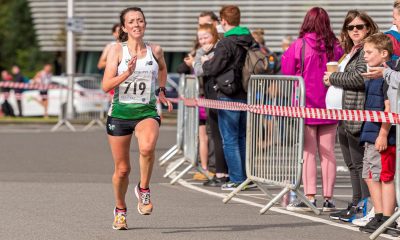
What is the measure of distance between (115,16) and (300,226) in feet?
143

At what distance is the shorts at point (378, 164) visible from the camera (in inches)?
397

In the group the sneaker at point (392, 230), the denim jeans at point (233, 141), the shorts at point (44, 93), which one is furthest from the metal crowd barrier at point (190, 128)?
the shorts at point (44, 93)

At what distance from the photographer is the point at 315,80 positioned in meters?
12.3

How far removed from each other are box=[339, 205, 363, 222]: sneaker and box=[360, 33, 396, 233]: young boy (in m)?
0.83

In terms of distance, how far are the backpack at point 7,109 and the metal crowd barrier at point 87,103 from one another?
15.3ft

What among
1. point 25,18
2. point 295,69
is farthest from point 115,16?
point 295,69

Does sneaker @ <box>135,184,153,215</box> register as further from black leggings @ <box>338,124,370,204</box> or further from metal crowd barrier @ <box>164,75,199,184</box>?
metal crowd barrier @ <box>164,75,199,184</box>

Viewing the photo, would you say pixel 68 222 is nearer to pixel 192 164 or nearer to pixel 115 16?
pixel 192 164

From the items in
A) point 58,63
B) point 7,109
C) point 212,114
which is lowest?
point 58,63

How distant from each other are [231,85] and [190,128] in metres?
1.55

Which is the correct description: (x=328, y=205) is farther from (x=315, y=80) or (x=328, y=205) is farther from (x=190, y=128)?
(x=190, y=128)

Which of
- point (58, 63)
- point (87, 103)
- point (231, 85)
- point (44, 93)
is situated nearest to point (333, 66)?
point (231, 85)

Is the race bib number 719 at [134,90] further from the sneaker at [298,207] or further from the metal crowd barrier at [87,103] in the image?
the metal crowd barrier at [87,103]

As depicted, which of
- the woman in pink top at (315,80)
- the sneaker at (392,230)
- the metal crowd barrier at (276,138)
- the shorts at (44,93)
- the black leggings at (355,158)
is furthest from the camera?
the shorts at (44,93)
